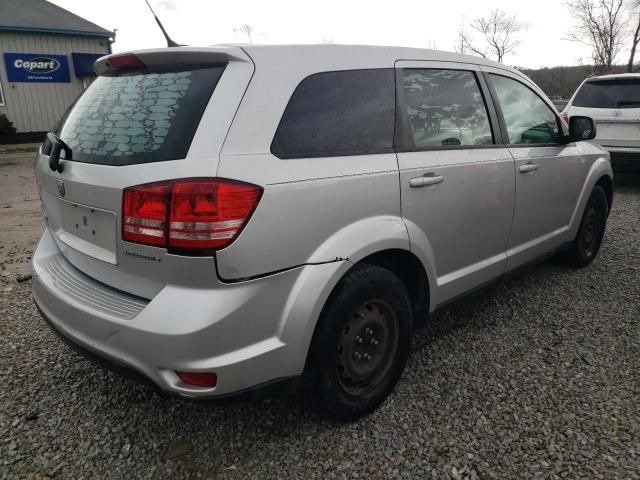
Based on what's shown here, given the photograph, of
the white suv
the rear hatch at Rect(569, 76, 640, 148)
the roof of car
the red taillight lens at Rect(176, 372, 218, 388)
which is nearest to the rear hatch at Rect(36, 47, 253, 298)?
the red taillight lens at Rect(176, 372, 218, 388)

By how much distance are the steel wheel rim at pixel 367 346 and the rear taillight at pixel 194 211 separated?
28.8 inches

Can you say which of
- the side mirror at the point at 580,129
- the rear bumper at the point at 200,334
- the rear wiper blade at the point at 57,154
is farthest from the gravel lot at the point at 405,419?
the side mirror at the point at 580,129

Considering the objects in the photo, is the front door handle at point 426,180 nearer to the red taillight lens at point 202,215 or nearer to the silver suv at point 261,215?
the silver suv at point 261,215

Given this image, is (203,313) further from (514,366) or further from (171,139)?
(514,366)

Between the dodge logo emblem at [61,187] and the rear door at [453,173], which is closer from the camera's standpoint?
the dodge logo emblem at [61,187]

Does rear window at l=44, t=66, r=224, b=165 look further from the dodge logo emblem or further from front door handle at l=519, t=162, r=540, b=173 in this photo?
front door handle at l=519, t=162, r=540, b=173

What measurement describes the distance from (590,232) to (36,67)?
59.6 ft

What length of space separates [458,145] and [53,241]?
2231mm

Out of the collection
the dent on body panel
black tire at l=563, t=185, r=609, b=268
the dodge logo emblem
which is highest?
the dodge logo emblem

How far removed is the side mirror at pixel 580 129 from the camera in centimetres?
367

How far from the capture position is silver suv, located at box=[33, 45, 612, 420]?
5.68ft

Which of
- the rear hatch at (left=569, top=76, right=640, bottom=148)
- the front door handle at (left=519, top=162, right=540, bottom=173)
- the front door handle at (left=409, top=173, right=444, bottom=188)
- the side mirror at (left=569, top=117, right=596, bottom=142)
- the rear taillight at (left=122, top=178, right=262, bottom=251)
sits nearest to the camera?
the rear taillight at (left=122, top=178, right=262, bottom=251)

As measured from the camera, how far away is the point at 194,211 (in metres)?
1.69

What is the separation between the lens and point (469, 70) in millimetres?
2949
